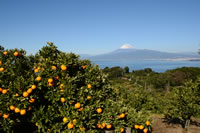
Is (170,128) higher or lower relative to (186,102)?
lower

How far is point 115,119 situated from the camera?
472 centimetres

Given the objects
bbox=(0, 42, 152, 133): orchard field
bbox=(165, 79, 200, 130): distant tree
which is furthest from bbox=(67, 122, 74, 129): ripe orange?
bbox=(165, 79, 200, 130): distant tree

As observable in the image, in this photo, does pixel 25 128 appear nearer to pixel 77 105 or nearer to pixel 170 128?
pixel 77 105

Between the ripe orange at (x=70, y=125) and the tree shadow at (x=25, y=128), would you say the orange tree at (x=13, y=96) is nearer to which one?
the tree shadow at (x=25, y=128)

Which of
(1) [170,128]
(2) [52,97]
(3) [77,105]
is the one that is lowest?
(1) [170,128]

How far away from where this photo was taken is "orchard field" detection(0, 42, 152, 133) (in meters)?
3.76

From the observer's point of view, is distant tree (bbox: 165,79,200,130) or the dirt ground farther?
the dirt ground

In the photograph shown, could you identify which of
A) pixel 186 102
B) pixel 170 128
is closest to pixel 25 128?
pixel 186 102

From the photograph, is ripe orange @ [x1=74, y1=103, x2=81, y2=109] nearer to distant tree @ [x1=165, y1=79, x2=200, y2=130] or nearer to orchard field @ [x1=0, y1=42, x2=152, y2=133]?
orchard field @ [x1=0, y1=42, x2=152, y2=133]

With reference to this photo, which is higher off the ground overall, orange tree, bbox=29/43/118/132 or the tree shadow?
orange tree, bbox=29/43/118/132

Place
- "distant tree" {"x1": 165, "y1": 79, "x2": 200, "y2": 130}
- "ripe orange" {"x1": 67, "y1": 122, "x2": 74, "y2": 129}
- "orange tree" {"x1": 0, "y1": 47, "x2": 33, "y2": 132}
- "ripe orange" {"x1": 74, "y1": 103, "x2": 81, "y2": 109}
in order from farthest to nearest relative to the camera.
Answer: "distant tree" {"x1": 165, "y1": 79, "x2": 200, "y2": 130}, "ripe orange" {"x1": 74, "y1": 103, "x2": 81, "y2": 109}, "ripe orange" {"x1": 67, "y1": 122, "x2": 74, "y2": 129}, "orange tree" {"x1": 0, "y1": 47, "x2": 33, "y2": 132}

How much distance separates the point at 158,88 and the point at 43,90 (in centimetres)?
5550

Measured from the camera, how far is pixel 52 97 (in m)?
4.09

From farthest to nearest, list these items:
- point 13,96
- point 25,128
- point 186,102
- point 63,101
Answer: point 186,102, point 25,128, point 63,101, point 13,96
